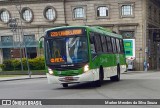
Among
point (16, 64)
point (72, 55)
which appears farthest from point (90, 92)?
point (16, 64)

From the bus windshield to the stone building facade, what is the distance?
4458cm

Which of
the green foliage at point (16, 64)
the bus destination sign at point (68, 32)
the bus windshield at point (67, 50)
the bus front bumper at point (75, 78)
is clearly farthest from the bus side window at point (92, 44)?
the green foliage at point (16, 64)

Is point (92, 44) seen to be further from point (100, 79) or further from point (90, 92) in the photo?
point (90, 92)

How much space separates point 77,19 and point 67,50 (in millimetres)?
48789

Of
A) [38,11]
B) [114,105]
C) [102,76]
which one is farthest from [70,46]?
[38,11]

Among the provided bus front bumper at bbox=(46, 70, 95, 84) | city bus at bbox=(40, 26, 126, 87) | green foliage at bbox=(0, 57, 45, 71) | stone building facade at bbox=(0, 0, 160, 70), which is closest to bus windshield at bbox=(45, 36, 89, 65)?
city bus at bbox=(40, 26, 126, 87)

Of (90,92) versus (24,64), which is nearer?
(90,92)

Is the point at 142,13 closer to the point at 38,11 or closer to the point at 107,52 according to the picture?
the point at 38,11

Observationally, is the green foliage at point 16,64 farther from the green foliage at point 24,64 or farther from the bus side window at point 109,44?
the bus side window at point 109,44

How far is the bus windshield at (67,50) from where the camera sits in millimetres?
21391

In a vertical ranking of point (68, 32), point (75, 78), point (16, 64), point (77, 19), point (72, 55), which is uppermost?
point (77, 19)

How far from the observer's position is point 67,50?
70.2ft

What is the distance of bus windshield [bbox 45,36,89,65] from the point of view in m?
21.4

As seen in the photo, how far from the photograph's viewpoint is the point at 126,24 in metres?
67.3
